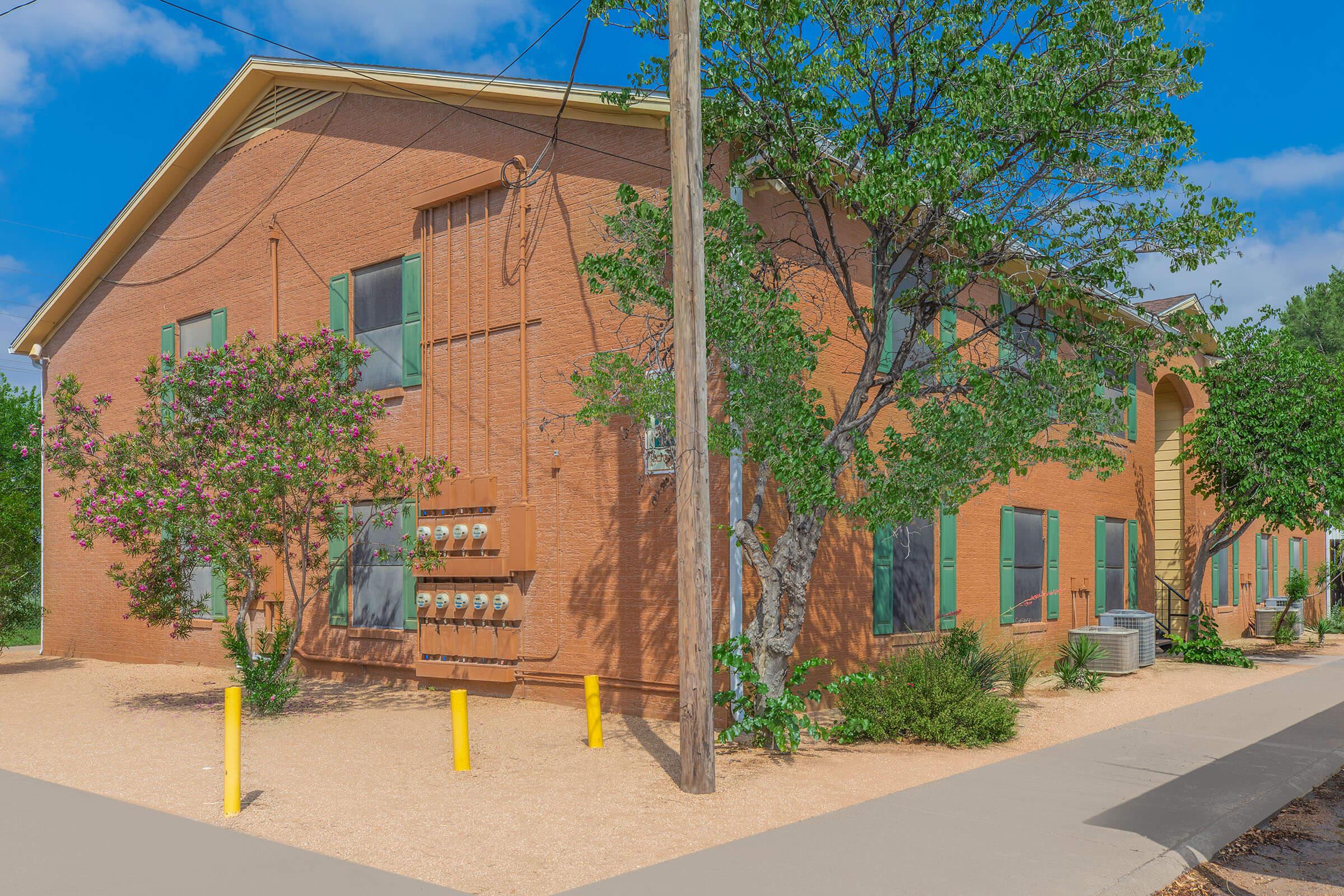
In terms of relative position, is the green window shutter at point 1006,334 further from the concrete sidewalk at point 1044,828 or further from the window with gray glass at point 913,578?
the concrete sidewalk at point 1044,828

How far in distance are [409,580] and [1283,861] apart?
11203 mm

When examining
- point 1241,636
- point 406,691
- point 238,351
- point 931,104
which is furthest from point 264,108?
point 1241,636

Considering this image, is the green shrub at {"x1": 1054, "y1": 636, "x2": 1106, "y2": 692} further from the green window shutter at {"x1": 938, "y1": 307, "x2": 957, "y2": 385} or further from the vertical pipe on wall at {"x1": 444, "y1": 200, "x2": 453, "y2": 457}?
the vertical pipe on wall at {"x1": 444, "y1": 200, "x2": 453, "y2": 457}

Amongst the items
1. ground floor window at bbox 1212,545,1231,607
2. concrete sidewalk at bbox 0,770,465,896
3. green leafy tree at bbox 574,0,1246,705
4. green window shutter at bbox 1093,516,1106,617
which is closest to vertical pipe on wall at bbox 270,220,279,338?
green leafy tree at bbox 574,0,1246,705

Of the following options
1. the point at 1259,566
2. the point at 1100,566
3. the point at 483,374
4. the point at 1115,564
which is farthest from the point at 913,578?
the point at 1259,566

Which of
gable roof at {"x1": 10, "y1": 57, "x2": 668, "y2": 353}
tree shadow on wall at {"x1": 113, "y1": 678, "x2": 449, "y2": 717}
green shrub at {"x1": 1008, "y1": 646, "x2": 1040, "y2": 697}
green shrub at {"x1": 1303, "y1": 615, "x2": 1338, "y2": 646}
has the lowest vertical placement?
green shrub at {"x1": 1303, "y1": 615, "x2": 1338, "y2": 646}

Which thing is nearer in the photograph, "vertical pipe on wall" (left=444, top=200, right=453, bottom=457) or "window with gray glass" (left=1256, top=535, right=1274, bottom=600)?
"vertical pipe on wall" (left=444, top=200, right=453, bottom=457)

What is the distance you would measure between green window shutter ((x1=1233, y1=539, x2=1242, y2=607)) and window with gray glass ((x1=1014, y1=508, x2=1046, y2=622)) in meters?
11.1

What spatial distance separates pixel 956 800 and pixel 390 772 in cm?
475

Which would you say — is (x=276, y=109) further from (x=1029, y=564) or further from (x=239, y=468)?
(x=1029, y=564)

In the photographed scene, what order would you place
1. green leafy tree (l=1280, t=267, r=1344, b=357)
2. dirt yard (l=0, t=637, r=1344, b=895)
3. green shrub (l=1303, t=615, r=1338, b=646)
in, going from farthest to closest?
1. green leafy tree (l=1280, t=267, r=1344, b=357)
2. green shrub (l=1303, t=615, r=1338, b=646)
3. dirt yard (l=0, t=637, r=1344, b=895)

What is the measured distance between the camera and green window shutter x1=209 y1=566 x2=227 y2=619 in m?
19.0

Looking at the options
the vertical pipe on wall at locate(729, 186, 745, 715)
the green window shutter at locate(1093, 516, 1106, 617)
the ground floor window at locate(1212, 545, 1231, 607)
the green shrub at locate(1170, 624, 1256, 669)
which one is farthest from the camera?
the ground floor window at locate(1212, 545, 1231, 607)

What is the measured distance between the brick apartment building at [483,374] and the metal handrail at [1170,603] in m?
2.18
